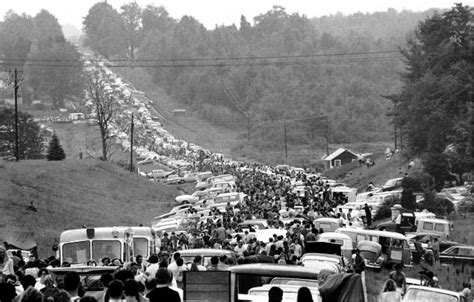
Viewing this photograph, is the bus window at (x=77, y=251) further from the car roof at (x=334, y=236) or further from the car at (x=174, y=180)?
the car at (x=174, y=180)

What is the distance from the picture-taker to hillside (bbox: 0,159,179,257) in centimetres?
4159

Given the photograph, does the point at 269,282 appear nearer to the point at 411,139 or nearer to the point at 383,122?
the point at 411,139

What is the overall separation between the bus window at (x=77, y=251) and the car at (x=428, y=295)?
7.25 m

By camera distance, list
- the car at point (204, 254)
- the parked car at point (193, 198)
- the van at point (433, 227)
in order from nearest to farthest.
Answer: the car at point (204, 254) < the van at point (433, 227) < the parked car at point (193, 198)

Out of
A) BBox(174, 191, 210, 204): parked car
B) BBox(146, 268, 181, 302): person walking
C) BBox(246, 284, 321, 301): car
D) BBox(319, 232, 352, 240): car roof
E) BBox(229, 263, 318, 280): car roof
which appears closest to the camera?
BBox(146, 268, 181, 302): person walking

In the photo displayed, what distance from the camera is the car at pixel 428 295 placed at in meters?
16.0

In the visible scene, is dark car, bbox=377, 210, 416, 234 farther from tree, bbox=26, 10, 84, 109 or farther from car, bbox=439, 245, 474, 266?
tree, bbox=26, 10, 84, 109

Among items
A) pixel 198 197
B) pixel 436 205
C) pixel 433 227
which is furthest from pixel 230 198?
pixel 433 227

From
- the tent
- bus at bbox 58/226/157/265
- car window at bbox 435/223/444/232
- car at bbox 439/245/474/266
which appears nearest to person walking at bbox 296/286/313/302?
bus at bbox 58/226/157/265

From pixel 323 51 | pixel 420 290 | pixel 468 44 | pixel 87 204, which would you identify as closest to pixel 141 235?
pixel 420 290

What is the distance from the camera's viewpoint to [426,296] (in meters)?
16.1

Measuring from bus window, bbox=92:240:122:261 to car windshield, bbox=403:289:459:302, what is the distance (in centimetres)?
713

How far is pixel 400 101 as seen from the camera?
239 feet

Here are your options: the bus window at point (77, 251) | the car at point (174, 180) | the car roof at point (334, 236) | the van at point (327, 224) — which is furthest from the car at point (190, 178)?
the bus window at point (77, 251)
